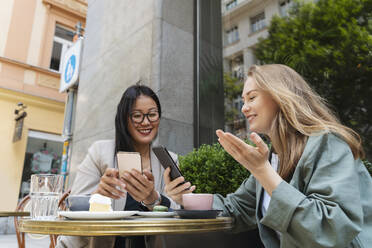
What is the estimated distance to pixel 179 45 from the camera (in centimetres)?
381

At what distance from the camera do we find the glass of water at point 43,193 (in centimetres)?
126

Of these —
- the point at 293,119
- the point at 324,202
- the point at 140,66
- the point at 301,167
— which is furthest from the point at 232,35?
the point at 324,202

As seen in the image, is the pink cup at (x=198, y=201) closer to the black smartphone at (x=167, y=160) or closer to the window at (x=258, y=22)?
the black smartphone at (x=167, y=160)

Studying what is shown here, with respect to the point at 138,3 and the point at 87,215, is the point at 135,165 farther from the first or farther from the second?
the point at 138,3

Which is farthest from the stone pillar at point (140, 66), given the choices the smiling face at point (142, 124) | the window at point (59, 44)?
the window at point (59, 44)

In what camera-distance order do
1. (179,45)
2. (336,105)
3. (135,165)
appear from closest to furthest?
(135,165) < (336,105) < (179,45)

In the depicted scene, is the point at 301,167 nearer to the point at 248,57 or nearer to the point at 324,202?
the point at 324,202

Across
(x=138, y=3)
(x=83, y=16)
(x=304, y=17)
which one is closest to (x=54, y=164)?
(x=83, y=16)

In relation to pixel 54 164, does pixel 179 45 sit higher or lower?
higher

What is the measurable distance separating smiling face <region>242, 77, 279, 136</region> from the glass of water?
35.3 inches

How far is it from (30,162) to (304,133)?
9105 mm

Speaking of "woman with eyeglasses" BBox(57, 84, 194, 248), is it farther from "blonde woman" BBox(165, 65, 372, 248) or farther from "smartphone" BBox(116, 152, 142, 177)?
"blonde woman" BBox(165, 65, 372, 248)

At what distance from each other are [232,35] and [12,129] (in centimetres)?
745

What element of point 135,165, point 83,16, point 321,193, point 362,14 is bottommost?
point 321,193
